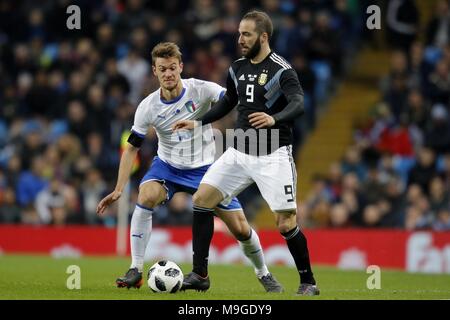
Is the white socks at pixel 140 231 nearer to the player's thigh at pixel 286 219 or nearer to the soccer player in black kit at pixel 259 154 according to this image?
the soccer player in black kit at pixel 259 154

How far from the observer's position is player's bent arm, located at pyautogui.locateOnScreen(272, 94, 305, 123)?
9.26m

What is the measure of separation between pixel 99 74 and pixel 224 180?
1243 centimetres

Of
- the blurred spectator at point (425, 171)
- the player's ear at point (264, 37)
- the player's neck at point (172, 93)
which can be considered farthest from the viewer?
the blurred spectator at point (425, 171)

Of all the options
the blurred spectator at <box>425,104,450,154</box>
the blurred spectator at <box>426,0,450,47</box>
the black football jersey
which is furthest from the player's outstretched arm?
the blurred spectator at <box>426,0,450,47</box>

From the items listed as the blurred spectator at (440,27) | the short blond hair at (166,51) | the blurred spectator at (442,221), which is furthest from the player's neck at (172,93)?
the blurred spectator at (440,27)

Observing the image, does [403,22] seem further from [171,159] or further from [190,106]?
[171,159]

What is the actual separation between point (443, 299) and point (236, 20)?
13312mm

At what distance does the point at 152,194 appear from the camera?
1062 cm

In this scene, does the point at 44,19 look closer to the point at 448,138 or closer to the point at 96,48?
the point at 96,48

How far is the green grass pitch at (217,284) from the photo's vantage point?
9.52 meters

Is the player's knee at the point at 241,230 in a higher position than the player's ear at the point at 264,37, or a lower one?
lower

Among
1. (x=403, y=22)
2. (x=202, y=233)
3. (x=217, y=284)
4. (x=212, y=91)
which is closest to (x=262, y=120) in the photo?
(x=202, y=233)

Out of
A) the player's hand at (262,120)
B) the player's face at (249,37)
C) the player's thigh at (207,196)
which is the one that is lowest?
the player's thigh at (207,196)

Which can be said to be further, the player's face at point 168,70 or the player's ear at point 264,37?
the player's face at point 168,70
